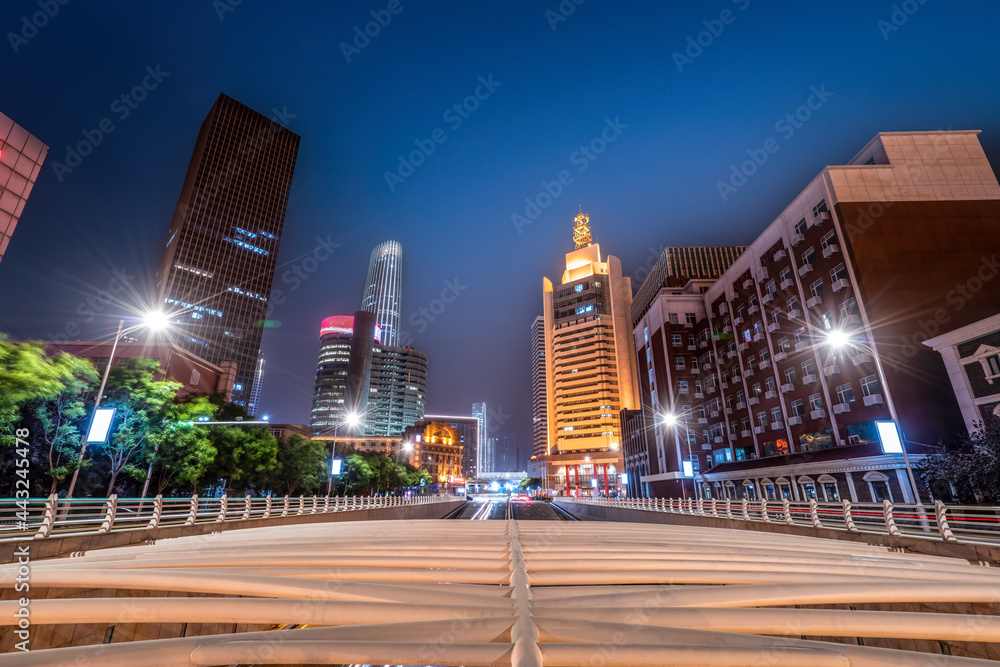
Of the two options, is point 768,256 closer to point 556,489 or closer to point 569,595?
point 569,595

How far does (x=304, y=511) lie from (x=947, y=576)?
30.2 m

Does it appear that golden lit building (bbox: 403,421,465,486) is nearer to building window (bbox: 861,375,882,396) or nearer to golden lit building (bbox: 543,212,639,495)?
golden lit building (bbox: 543,212,639,495)

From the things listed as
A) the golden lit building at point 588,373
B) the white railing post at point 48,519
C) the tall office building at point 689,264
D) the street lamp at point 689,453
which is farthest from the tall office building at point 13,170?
the tall office building at point 689,264

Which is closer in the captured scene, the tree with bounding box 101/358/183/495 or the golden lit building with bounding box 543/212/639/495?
the tree with bounding box 101/358/183/495

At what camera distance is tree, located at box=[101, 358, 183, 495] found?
29.6 meters

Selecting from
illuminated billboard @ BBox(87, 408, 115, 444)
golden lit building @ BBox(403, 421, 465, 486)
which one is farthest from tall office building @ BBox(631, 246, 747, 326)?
illuminated billboard @ BBox(87, 408, 115, 444)

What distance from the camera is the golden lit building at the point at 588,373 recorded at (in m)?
145

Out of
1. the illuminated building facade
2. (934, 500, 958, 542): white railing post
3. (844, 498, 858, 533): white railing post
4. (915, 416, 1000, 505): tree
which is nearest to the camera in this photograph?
(934, 500, 958, 542): white railing post

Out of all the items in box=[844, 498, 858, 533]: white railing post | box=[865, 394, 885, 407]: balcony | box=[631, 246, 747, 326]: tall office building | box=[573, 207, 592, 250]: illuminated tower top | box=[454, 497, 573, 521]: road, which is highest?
box=[573, 207, 592, 250]: illuminated tower top

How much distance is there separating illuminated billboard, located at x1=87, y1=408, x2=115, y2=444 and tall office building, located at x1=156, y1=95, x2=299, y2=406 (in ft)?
431

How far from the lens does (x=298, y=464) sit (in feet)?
168

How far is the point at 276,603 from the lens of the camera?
4500 mm

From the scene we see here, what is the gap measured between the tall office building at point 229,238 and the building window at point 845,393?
481 feet

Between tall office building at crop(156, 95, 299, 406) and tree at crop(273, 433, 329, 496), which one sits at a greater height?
tall office building at crop(156, 95, 299, 406)
